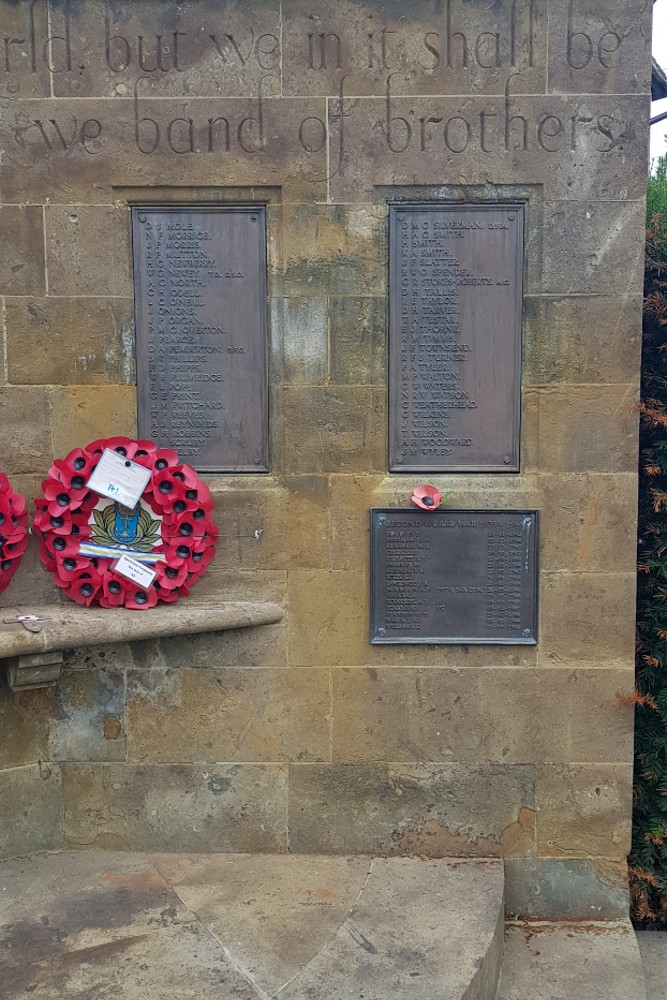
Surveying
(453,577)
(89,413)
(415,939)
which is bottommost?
(415,939)

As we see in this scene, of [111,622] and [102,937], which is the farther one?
[111,622]

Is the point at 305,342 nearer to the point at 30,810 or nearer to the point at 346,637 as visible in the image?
the point at 346,637

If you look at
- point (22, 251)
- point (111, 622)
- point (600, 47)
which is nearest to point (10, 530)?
point (111, 622)

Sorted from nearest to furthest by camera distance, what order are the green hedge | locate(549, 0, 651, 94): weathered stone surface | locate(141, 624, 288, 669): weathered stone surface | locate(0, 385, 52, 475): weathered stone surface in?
locate(549, 0, 651, 94): weathered stone surface → locate(0, 385, 52, 475): weathered stone surface → locate(141, 624, 288, 669): weathered stone surface → the green hedge

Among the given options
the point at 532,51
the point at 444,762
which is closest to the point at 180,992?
the point at 444,762

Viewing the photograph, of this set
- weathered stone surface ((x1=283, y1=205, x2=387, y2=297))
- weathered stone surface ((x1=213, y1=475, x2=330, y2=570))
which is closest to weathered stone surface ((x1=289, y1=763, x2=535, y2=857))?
weathered stone surface ((x1=213, y1=475, x2=330, y2=570))

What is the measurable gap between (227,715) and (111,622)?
0.94 meters

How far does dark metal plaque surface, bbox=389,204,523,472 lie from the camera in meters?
4.49

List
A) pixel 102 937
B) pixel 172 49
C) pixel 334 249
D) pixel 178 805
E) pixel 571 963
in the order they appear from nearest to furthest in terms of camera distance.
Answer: pixel 102 937, pixel 571 963, pixel 172 49, pixel 334 249, pixel 178 805

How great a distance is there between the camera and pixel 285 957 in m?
3.68

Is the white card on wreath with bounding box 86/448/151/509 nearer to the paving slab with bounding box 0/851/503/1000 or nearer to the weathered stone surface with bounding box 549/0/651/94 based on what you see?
the paving slab with bounding box 0/851/503/1000

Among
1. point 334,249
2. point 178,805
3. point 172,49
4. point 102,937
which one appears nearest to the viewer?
point 102,937

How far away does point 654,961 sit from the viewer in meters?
4.61

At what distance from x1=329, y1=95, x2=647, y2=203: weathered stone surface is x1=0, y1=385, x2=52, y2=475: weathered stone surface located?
80.2 inches
